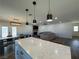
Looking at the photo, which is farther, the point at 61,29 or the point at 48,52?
the point at 61,29

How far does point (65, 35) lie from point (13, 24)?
8.30 m

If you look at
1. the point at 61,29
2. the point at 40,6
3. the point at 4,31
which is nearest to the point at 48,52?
the point at 40,6

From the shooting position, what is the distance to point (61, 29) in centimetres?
1442

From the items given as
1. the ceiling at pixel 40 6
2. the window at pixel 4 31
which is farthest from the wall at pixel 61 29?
the window at pixel 4 31

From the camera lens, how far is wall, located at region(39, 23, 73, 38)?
13626 millimetres

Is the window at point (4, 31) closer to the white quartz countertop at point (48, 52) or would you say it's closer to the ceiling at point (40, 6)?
the ceiling at point (40, 6)

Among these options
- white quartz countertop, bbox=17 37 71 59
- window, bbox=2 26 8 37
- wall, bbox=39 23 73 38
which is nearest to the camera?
white quartz countertop, bbox=17 37 71 59

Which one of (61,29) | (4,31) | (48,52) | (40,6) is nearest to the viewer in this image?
(48,52)

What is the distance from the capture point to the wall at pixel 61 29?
A: 44.7ft

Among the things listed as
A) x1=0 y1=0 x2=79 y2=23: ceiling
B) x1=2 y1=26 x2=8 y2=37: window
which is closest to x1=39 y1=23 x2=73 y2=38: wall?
x1=0 y1=0 x2=79 y2=23: ceiling

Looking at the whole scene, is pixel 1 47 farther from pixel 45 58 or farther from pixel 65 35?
pixel 65 35

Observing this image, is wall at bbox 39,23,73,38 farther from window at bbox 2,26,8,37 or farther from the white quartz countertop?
the white quartz countertop

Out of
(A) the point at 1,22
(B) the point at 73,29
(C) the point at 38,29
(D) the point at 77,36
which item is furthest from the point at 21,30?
(D) the point at 77,36

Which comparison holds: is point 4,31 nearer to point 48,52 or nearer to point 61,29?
point 48,52
